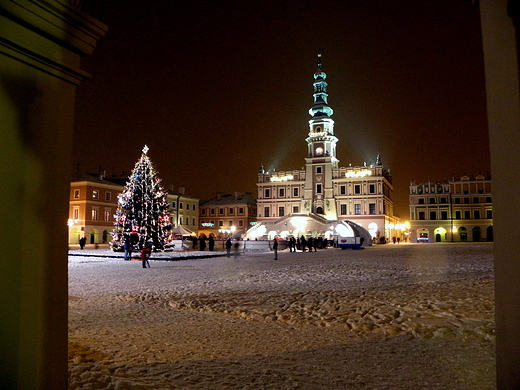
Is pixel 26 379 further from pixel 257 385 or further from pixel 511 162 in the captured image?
pixel 511 162

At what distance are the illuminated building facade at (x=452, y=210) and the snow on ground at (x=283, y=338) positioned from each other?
71.0m

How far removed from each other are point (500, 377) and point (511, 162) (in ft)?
4.40

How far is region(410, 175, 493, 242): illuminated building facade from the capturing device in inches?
2970

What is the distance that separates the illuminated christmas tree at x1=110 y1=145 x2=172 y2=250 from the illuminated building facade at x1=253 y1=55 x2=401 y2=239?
42480mm

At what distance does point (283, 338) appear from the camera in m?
5.84

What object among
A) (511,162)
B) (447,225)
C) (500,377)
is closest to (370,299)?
(500,377)

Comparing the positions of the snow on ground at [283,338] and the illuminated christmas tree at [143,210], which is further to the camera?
the illuminated christmas tree at [143,210]

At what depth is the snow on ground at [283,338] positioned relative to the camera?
13.8ft

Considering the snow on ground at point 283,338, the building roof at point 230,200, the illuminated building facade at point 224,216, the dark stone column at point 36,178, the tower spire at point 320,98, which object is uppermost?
the tower spire at point 320,98

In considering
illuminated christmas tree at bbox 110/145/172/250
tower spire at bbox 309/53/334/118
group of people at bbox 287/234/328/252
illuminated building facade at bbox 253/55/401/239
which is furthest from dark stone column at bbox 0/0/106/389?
tower spire at bbox 309/53/334/118

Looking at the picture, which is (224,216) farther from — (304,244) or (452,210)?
(304,244)

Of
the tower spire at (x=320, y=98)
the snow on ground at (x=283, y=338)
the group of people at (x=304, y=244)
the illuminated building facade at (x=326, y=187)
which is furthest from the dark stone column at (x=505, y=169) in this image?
the tower spire at (x=320, y=98)

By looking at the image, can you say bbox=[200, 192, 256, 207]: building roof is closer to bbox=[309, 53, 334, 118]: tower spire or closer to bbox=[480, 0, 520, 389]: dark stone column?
bbox=[309, 53, 334, 118]: tower spire

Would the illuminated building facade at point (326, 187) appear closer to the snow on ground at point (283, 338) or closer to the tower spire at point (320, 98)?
the tower spire at point (320, 98)
